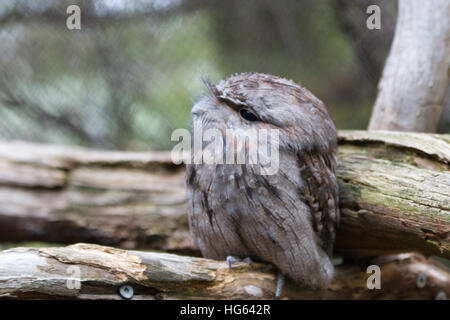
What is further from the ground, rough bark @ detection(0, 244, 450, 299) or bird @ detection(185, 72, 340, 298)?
bird @ detection(185, 72, 340, 298)

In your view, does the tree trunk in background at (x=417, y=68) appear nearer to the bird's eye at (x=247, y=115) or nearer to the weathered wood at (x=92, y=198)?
the bird's eye at (x=247, y=115)

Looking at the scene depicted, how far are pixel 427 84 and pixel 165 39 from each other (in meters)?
1.60

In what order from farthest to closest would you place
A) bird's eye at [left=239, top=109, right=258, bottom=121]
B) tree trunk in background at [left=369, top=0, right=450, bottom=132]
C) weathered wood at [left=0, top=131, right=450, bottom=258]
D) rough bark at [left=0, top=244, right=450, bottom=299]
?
1. weathered wood at [left=0, top=131, right=450, bottom=258]
2. tree trunk in background at [left=369, top=0, right=450, bottom=132]
3. bird's eye at [left=239, top=109, right=258, bottom=121]
4. rough bark at [left=0, top=244, right=450, bottom=299]

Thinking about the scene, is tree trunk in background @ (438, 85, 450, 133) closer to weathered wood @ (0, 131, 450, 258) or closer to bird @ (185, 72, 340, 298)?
bird @ (185, 72, 340, 298)

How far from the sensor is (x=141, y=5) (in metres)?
2.60

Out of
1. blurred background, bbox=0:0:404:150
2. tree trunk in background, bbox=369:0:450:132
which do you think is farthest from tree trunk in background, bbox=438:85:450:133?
tree trunk in background, bbox=369:0:450:132

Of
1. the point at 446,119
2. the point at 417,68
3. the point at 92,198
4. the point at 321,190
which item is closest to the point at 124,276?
the point at 321,190

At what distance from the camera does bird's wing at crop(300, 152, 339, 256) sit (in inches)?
62.8

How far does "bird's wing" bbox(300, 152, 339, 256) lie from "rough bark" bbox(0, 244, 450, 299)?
0.94ft

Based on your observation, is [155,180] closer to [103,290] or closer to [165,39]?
[165,39]

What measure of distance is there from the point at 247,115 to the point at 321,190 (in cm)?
41

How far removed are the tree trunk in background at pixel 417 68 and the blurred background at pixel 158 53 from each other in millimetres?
610

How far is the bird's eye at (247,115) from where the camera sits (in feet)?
5.04

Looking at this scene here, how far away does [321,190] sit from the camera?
1635 mm
